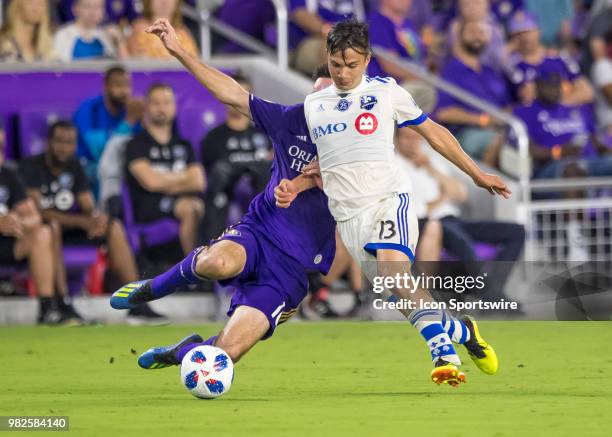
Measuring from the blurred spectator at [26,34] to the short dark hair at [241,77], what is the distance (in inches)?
77.4

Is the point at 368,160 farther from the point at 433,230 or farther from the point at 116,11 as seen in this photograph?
the point at 116,11

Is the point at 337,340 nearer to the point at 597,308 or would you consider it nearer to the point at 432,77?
the point at 597,308

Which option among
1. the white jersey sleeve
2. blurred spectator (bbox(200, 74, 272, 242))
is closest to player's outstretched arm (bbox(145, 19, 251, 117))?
the white jersey sleeve

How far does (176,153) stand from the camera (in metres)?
15.7

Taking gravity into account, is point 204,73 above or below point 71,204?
above

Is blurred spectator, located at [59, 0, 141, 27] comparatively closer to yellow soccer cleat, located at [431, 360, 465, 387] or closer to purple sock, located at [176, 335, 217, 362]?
purple sock, located at [176, 335, 217, 362]

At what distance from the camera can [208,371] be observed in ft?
29.5

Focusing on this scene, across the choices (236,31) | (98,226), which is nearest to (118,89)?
(98,226)

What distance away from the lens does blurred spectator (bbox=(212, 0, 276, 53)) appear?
18000mm

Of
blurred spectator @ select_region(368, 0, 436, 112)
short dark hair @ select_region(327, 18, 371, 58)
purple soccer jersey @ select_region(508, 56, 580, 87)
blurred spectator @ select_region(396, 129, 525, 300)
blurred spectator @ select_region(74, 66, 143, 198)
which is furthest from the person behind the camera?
purple soccer jersey @ select_region(508, 56, 580, 87)

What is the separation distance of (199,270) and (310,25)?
8.58 metres

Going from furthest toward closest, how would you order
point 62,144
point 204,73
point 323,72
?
1. point 62,144
2. point 323,72
3. point 204,73

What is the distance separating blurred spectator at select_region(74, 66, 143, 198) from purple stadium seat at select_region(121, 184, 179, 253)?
789mm

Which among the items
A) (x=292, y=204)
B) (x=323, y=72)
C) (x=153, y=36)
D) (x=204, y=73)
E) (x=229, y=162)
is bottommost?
(x=292, y=204)
